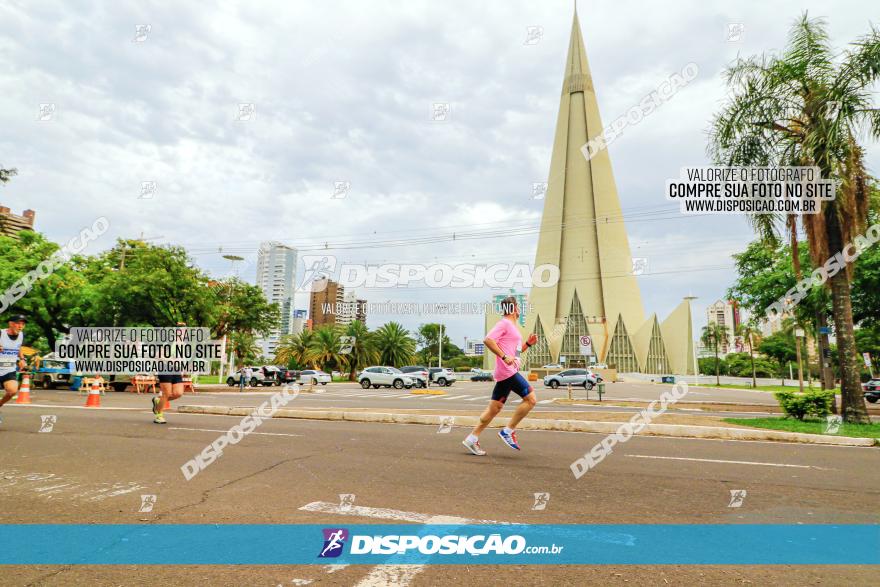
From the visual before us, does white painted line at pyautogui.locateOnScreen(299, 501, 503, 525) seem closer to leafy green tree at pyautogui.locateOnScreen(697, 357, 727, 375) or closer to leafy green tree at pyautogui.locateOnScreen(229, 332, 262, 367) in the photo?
leafy green tree at pyautogui.locateOnScreen(229, 332, 262, 367)

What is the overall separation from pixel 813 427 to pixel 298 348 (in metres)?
48.8

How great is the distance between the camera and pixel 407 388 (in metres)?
36.9

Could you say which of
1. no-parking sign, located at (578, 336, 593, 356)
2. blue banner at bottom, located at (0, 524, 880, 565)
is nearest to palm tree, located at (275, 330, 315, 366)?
no-parking sign, located at (578, 336, 593, 356)

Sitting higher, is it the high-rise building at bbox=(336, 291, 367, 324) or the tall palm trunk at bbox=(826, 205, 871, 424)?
the high-rise building at bbox=(336, 291, 367, 324)

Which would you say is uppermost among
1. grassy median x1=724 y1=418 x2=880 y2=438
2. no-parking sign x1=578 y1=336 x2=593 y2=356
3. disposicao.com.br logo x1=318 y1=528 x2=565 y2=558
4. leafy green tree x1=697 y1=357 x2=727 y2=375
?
no-parking sign x1=578 y1=336 x2=593 y2=356

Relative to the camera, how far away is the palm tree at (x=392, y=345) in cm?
5471

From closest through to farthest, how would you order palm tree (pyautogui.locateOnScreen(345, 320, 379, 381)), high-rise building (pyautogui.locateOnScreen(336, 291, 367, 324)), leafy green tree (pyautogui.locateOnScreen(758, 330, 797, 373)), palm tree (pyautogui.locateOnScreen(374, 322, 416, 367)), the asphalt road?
the asphalt road → palm tree (pyautogui.locateOnScreen(345, 320, 379, 381)) → palm tree (pyautogui.locateOnScreen(374, 322, 416, 367)) → leafy green tree (pyautogui.locateOnScreen(758, 330, 797, 373)) → high-rise building (pyautogui.locateOnScreen(336, 291, 367, 324))

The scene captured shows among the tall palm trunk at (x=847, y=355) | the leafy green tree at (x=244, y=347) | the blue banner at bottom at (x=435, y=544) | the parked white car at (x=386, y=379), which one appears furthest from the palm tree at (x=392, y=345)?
the blue banner at bottom at (x=435, y=544)

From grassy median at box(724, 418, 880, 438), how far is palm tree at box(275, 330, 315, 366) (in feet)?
148

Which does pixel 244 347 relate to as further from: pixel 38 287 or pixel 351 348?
pixel 38 287

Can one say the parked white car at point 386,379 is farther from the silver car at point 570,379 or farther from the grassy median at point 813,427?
the grassy median at point 813,427

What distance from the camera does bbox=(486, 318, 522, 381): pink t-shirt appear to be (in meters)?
6.35

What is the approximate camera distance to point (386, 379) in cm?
3706

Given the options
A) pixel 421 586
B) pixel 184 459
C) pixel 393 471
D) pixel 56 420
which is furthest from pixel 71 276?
pixel 421 586
